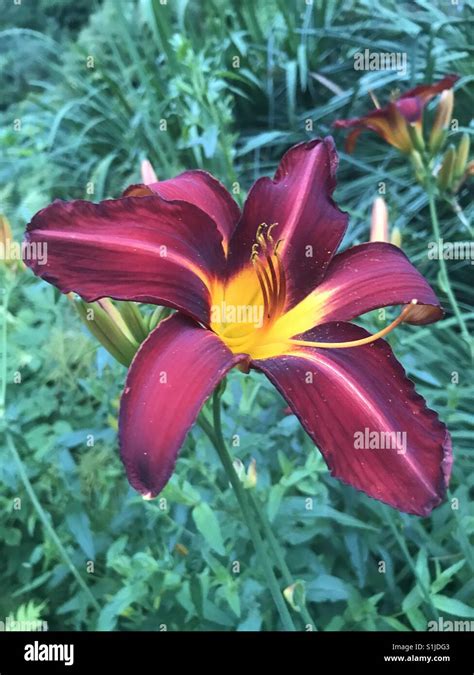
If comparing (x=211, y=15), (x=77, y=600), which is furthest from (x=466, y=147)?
(x=211, y=15)

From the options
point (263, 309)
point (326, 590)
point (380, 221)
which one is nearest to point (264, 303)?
point (263, 309)

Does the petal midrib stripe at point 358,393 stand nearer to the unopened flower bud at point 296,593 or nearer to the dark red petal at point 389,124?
the unopened flower bud at point 296,593

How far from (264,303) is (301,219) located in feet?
0.20

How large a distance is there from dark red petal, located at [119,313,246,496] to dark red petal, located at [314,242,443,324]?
0.29 feet

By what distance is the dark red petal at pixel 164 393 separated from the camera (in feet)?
0.91

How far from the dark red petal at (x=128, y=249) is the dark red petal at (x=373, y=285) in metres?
0.08

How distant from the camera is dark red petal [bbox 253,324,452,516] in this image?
312 mm

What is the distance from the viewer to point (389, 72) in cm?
117

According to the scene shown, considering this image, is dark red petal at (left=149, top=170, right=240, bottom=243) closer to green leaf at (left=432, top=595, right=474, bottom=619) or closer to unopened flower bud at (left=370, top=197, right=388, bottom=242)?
unopened flower bud at (left=370, top=197, right=388, bottom=242)

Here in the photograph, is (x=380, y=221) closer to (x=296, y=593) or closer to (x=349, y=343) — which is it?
(x=349, y=343)

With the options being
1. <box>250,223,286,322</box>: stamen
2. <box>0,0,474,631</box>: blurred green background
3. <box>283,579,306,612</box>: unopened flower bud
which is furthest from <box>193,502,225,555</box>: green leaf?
<box>250,223,286,322</box>: stamen

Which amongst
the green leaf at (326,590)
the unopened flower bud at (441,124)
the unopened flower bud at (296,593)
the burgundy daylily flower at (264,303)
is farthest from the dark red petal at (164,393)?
the unopened flower bud at (441,124)

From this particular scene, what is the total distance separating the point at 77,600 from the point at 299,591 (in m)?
0.28

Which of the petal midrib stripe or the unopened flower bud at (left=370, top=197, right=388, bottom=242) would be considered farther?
the unopened flower bud at (left=370, top=197, right=388, bottom=242)
